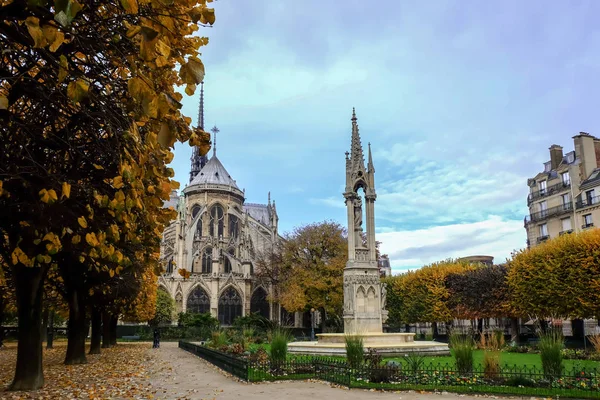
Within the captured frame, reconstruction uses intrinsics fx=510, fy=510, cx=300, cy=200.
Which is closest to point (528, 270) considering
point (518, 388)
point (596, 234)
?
point (596, 234)

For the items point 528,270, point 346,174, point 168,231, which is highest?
point 168,231

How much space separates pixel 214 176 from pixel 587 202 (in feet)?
177

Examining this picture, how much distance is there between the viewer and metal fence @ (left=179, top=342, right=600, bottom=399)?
1128cm

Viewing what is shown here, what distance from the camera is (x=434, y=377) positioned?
12523 millimetres

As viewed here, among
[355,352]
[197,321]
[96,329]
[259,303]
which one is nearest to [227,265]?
[259,303]

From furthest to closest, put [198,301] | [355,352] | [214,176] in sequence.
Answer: [214,176] < [198,301] < [355,352]

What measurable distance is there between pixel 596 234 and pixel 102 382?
26.8m

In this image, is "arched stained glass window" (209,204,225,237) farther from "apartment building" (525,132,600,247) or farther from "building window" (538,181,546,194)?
"building window" (538,181,546,194)

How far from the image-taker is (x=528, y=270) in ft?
103

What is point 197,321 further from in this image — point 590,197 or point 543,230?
point 590,197

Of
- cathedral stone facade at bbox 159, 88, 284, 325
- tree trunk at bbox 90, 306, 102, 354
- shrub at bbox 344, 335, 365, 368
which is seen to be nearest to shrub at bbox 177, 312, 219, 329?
cathedral stone facade at bbox 159, 88, 284, 325

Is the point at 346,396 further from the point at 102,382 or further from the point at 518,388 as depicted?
the point at 102,382

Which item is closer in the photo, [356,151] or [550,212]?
[356,151]

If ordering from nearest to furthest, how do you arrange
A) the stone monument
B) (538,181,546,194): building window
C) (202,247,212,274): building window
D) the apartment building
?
the stone monument
the apartment building
(538,181,546,194): building window
(202,247,212,274): building window
